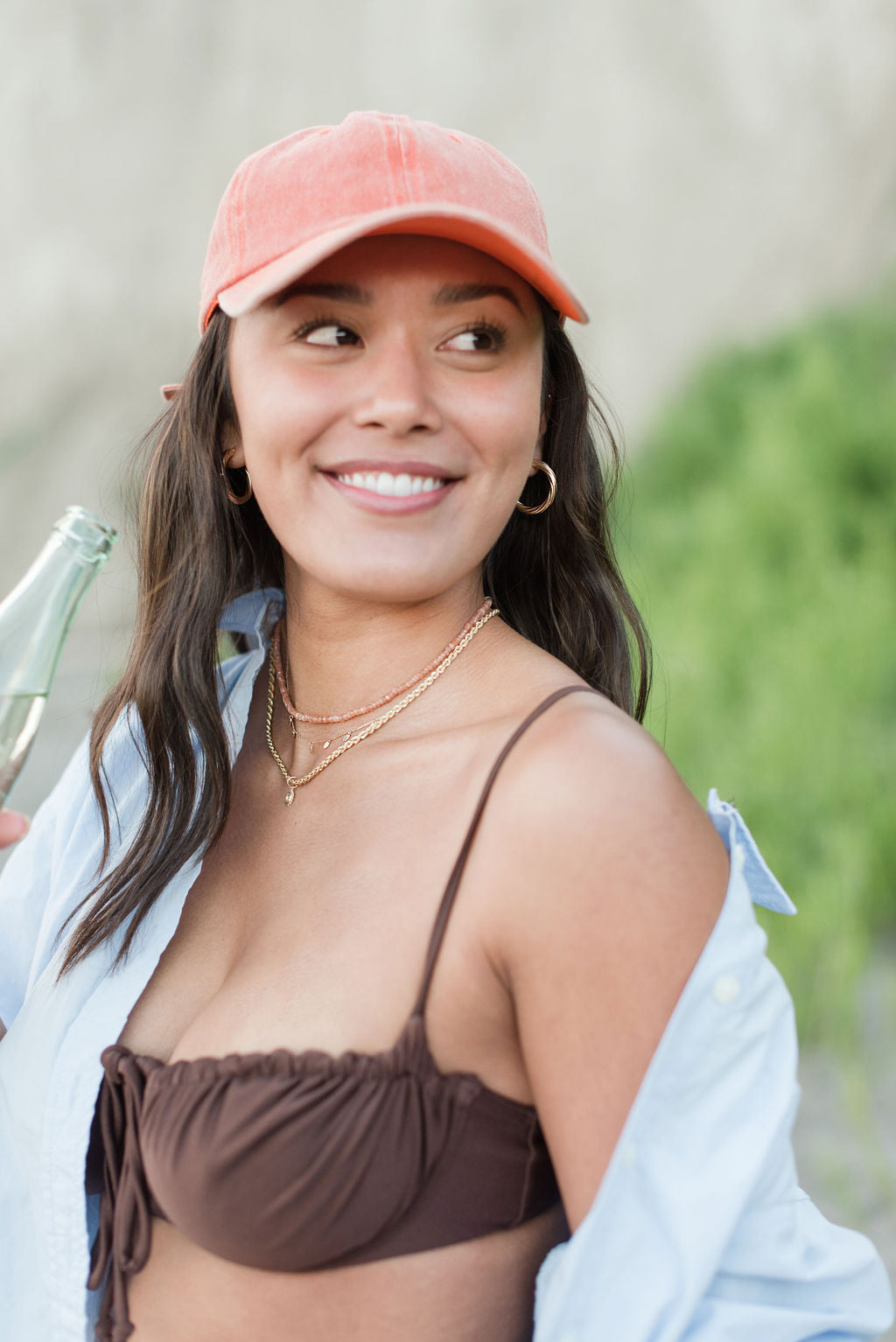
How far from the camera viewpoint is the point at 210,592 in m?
1.64

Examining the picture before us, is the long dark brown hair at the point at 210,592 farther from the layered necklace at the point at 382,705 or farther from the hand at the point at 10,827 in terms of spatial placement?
the hand at the point at 10,827

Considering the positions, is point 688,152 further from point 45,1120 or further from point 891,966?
point 45,1120

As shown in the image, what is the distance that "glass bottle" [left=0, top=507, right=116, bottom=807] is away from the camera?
120 cm

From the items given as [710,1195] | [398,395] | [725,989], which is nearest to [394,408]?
[398,395]

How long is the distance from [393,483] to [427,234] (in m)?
0.23

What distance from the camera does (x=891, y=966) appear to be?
383 cm

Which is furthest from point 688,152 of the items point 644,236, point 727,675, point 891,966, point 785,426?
point 891,966

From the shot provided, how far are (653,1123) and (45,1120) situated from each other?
634 mm

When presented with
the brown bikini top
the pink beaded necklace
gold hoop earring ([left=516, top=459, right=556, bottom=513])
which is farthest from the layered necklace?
the brown bikini top

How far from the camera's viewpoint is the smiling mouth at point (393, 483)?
1313 mm

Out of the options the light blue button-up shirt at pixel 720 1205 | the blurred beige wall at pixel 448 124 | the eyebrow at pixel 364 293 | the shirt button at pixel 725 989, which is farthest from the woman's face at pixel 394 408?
the blurred beige wall at pixel 448 124

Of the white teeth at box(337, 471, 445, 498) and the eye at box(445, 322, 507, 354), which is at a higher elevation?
the eye at box(445, 322, 507, 354)

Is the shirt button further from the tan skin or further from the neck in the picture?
the neck

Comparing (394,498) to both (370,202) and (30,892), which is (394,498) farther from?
(30,892)
